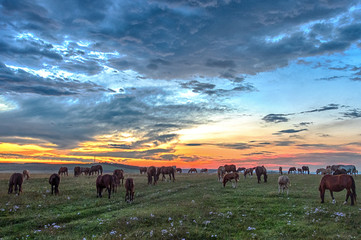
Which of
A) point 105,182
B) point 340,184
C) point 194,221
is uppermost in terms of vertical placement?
point 340,184

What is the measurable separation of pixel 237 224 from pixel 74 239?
10.5 meters

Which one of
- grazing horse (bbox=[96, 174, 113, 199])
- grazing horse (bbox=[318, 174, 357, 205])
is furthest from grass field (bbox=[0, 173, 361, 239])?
grazing horse (bbox=[96, 174, 113, 199])

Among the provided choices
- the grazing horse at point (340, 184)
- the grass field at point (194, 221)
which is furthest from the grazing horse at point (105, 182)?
the grazing horse at point (340, 184)

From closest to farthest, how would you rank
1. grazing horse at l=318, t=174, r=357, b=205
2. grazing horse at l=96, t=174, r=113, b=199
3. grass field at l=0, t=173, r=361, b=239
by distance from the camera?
grass field at l=0, t=173, r=361, b=239 < grazing horse at l=318, t=174, r=357, b=205 < grazing horse at l=96, t=174, r=113, b=199

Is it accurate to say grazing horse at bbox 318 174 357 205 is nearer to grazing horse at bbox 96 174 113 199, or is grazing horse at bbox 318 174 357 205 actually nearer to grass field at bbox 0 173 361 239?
grass field at bbox 0 173 361 239

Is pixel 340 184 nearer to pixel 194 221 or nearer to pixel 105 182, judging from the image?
pixel 194 221

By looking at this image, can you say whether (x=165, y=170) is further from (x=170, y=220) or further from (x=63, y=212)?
(x=170, y=220)

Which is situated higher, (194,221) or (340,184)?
(340,184)

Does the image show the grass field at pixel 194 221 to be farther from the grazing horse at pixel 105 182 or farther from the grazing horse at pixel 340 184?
the grazing horse at pixel 105 182

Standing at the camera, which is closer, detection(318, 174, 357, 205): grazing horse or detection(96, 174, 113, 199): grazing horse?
detection(318, 174, 357, 205): grazing horse

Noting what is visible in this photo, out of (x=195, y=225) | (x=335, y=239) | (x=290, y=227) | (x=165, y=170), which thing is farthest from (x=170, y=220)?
(x=165, y=170)

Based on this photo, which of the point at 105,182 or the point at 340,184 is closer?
the point at 340,184

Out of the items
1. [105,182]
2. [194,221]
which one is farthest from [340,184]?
[105,182]

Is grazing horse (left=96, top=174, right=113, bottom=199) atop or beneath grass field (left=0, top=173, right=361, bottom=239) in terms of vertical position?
atop
